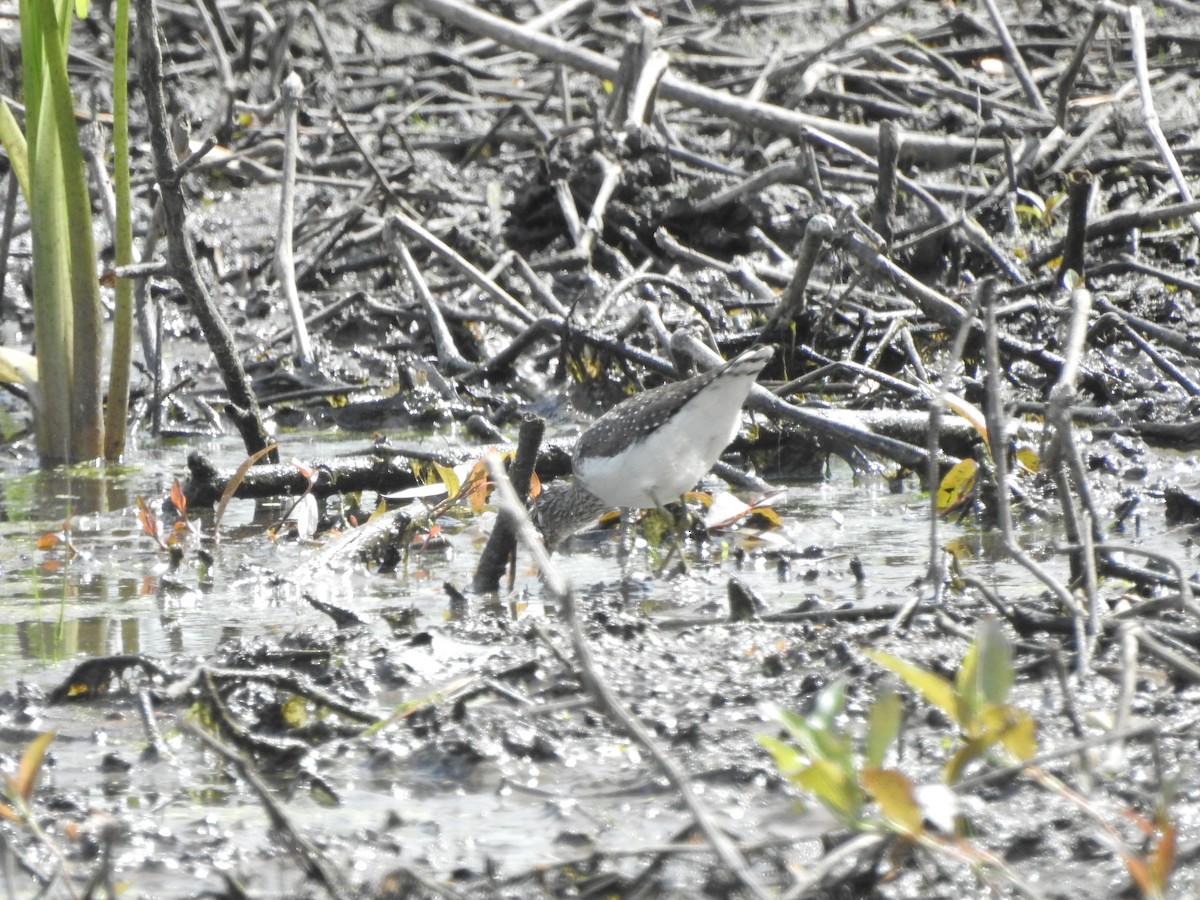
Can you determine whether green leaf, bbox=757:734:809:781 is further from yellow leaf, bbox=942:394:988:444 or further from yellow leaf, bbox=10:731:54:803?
yellow leaf, bbox=942:394:988:444

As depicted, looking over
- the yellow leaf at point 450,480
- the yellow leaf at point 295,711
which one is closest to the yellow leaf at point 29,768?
the yellow leaf at point 295,711

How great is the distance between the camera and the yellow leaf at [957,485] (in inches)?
181

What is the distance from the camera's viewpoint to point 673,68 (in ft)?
32.0

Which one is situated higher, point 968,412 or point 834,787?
point 968,412

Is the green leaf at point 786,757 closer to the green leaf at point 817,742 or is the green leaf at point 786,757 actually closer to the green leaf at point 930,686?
the green leaf at point 817,742

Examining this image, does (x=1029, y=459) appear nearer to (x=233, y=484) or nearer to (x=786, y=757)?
(x=233, y=484)

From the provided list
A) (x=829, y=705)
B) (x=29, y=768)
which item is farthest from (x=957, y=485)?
(x=29, y=768)

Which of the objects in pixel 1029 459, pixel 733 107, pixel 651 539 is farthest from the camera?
pixel 733 107

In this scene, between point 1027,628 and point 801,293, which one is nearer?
point 1027,628

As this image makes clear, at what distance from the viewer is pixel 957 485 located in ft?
15.2

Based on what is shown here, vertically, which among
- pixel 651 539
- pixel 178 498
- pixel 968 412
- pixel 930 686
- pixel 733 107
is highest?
pixel 733 107

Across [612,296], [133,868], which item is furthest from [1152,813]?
[612,296]

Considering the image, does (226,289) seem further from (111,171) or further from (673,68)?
(673,68)

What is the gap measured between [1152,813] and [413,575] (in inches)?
102
